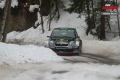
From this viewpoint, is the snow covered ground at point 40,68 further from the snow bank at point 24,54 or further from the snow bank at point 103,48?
the snow bank at point 103,48

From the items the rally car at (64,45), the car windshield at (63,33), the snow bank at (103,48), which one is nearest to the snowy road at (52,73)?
the rally car at (64,45)

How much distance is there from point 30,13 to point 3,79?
31604 millimetres

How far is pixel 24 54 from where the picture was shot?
36.6 ft

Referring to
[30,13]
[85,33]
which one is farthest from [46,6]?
[85,33]

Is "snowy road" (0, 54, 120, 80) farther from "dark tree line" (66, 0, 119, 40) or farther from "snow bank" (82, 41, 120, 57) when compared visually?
"dark tree line" (66, 0, 119, 40)

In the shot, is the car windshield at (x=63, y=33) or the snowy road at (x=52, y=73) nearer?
the snowy road at (x=52, y=73)

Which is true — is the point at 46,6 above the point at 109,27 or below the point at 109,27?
Result: above

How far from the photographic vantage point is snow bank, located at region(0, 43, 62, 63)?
10297 mm

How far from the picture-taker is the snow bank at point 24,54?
405 inches

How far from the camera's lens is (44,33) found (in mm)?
34750

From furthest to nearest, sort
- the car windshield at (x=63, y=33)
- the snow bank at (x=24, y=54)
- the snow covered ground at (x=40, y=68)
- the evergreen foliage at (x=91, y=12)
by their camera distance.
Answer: the evergreen foliage at (x=91, y=12)
the car windshield at (x=63, y=33)
the snow bank at (x=24, y=54)
the snow covered ground at (x=40, y=68)

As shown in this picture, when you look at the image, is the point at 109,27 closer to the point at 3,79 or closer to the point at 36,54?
the point at 36,54

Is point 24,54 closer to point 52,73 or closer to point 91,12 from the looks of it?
point 52,73

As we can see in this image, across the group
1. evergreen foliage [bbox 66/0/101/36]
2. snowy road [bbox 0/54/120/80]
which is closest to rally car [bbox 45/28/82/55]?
snowy road [bbox 0/54/120/80]
